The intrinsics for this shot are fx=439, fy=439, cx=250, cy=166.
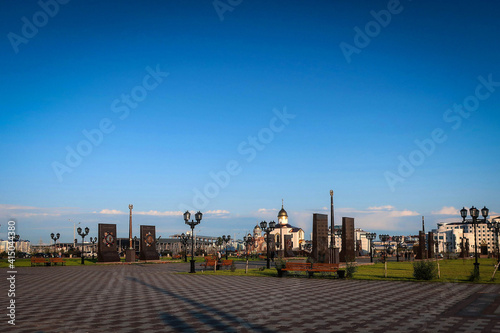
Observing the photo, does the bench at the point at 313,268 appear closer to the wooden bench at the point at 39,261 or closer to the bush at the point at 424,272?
the bush at the point at 424,272

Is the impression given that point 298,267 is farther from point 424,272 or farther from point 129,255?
point 129,255

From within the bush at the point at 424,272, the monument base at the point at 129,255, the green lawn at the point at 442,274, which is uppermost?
the bush at the point at 424,272

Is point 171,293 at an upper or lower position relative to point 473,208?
lower

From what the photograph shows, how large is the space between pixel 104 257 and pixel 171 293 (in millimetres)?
29154

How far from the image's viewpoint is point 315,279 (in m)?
22.8

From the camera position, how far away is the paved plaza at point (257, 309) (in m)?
9.58

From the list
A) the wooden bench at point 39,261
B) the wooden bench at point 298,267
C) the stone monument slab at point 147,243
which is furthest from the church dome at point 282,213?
the wooden bench at point 298,267

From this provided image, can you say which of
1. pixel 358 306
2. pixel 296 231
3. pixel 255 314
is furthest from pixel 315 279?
pixel 296 231

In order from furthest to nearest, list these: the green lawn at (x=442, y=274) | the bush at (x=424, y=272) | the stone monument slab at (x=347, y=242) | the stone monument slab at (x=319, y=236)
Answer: the stone monument slab at (x=347, y=242), the stone monument slab at (x=319, y=236), the green lawn at (x=442, y=274), the bush at (x=424, y=272)

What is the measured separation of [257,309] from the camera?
479 inches

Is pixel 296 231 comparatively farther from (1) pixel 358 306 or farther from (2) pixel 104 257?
(1) pixel 358 306

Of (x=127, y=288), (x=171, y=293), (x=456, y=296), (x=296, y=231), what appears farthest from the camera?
(x=296, y=231)

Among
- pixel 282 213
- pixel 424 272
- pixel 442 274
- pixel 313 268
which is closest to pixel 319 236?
pixel 442 274

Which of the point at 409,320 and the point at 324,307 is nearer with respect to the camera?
the point at 409,320
